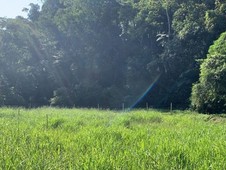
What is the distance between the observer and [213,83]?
21.5 m

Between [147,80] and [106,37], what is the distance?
6256 mm

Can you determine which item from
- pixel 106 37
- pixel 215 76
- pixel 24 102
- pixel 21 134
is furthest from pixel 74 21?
pixel 21 134

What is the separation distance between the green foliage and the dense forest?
17.0 feet

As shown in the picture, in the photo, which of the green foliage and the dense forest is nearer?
the green foliage

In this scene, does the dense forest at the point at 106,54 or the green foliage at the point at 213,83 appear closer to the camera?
the green foliage at the point at 213,83

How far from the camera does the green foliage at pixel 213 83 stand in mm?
21312

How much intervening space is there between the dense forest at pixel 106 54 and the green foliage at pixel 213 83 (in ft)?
17.0

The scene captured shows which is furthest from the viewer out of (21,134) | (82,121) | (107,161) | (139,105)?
(139,105)

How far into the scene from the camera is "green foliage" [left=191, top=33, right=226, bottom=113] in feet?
69.9

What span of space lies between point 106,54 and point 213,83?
1507 cm

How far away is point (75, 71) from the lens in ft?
113

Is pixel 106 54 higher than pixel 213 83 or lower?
higher

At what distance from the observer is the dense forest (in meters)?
29.7

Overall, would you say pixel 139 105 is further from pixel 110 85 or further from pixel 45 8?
pixel 45 8
